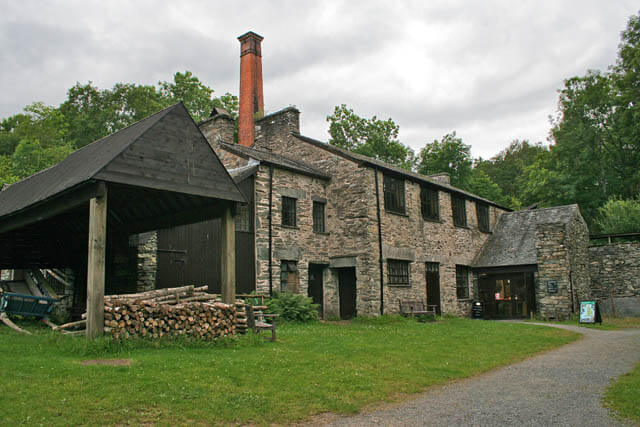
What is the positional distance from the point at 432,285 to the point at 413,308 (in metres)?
2.46

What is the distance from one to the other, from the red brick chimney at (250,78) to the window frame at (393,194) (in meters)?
11.2

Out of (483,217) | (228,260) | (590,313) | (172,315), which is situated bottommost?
(590,313)

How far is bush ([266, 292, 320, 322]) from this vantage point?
17.0 meters

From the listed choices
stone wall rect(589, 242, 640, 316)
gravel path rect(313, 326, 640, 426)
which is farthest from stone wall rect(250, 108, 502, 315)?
gravel path rect(313, 326, 640, 426)

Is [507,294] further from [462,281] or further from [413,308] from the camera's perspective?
[413,308]

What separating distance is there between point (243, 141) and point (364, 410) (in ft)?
71.0

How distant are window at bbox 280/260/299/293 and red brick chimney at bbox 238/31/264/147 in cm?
1292

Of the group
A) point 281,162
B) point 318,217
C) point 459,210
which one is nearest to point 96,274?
point 281,162

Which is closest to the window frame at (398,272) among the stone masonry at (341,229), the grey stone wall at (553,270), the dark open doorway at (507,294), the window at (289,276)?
the stone masonry at (341,229)

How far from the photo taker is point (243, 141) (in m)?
26.7

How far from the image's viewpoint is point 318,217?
21141mm

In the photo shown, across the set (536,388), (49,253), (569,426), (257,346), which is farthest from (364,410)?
(49,253)

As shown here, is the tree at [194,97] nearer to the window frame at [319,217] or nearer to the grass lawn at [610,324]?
the window frame at [319,217]

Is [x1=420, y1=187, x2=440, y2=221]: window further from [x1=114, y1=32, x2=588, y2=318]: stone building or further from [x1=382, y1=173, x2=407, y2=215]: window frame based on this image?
[x1=382, y1=173, x2=407, y2=215]: window frame
